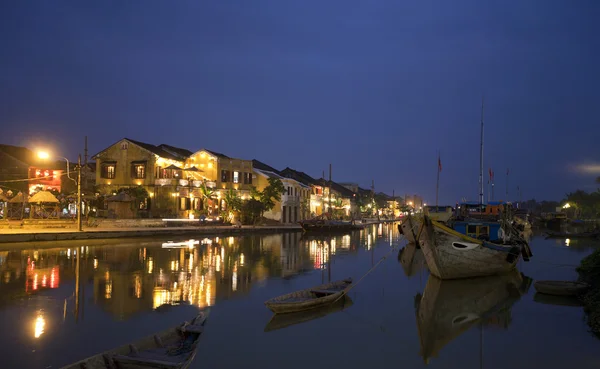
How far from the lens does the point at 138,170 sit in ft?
180

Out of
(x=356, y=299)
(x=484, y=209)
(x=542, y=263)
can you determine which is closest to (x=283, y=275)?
(x=356, y=299)

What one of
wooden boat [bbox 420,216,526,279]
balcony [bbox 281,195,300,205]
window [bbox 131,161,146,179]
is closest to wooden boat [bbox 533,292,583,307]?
wooden boat [bbox 420,216,526,279]

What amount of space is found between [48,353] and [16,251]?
837 inches

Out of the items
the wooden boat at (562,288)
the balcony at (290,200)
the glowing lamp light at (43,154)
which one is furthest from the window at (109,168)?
the wooden boat at (562,288)

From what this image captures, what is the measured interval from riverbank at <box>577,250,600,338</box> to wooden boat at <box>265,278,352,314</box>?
781 centimetres

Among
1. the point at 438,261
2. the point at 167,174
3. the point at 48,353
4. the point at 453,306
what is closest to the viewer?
the point at 48,353

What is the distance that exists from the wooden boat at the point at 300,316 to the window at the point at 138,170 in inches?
1732

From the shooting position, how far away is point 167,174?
5569 centimetres

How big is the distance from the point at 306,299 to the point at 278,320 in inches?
60.6

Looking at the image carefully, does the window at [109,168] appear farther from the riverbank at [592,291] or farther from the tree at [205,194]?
the riverbank at [592,291]

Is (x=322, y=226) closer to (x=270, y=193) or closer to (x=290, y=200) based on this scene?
(x=270, y=193)

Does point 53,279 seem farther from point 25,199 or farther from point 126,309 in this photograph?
point 25,199

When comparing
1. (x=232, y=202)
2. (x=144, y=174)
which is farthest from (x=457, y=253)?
(x=144, y=174)

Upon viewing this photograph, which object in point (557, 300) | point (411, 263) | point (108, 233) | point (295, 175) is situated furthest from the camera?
point (295, 175)
